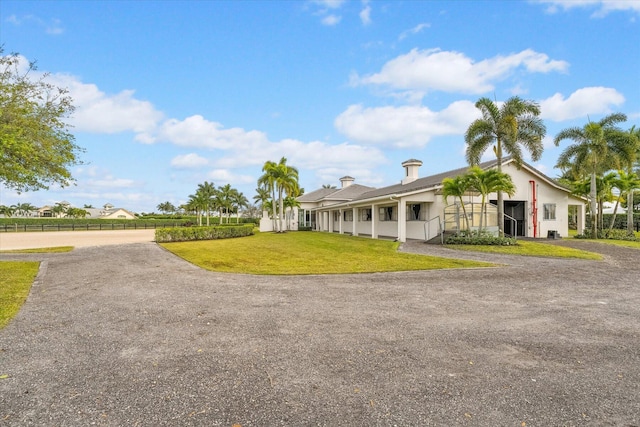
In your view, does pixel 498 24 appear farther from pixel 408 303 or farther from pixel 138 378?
pixel 138 378

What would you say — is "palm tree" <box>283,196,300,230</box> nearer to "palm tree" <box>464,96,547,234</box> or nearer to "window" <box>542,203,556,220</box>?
"palm tree" <box>464,96,547,234</box>

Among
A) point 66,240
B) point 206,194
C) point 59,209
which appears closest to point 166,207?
point 59,209

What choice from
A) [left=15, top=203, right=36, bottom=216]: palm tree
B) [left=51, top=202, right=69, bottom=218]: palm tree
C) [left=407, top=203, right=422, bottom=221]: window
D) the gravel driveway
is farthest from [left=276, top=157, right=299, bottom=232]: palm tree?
[left=15, top=203, right=36, bottom=216]: palm tree

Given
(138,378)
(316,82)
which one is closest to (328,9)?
(316,82)

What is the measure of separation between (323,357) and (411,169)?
87.7 feet

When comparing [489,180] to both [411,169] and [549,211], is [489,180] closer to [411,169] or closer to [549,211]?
[549,211]

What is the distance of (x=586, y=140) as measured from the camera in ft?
76.5

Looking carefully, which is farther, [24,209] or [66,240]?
[24,209]

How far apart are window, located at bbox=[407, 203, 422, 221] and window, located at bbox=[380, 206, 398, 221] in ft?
4.27

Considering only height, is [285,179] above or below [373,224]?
above

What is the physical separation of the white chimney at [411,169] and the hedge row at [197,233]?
14.4 m

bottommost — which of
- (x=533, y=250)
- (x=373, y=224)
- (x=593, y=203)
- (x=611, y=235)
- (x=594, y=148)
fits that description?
(x=533, y=250)

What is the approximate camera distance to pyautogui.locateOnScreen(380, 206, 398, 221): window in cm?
2396

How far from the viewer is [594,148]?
2277 cm
